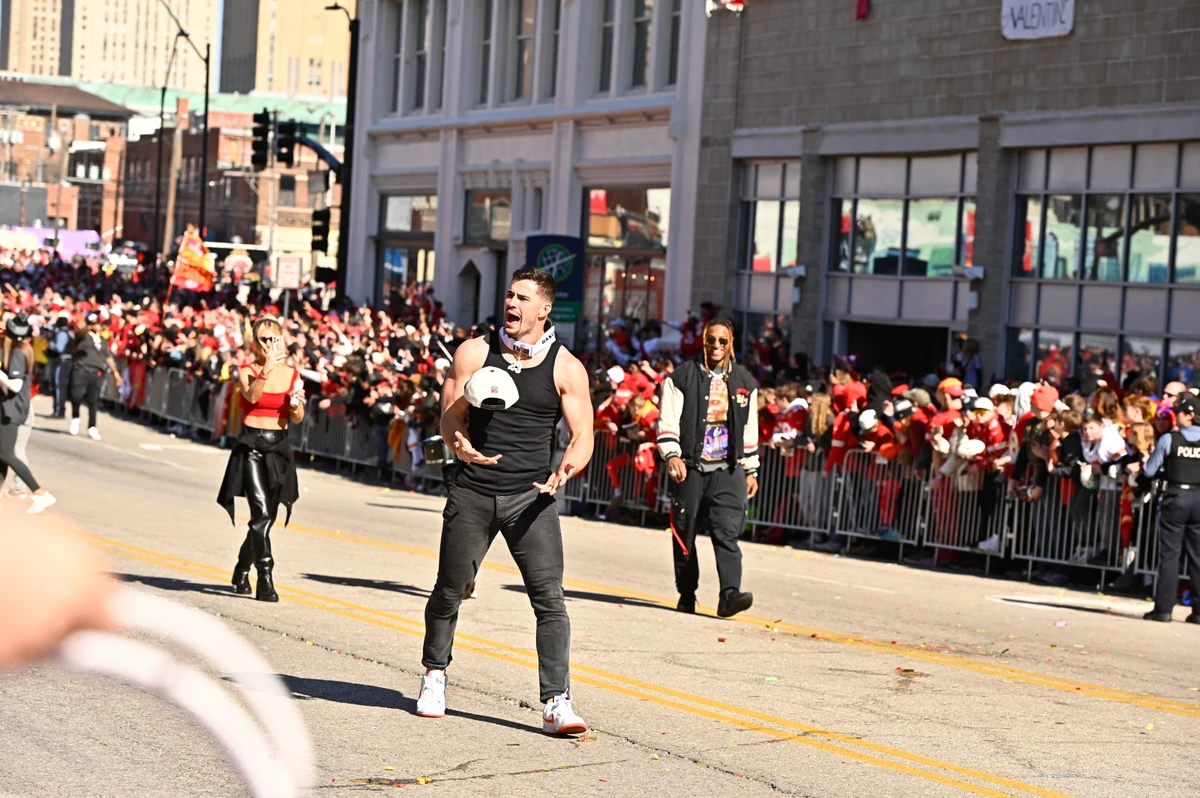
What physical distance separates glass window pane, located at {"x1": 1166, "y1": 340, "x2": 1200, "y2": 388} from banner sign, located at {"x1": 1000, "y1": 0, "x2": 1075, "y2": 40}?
4.66 meters

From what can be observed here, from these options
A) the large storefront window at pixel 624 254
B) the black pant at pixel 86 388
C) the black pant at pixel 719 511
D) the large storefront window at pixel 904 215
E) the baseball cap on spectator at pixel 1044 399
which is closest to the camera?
the black pant at pixel 719 511

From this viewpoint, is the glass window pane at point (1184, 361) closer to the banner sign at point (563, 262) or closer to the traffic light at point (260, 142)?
the banner sign at point (563, 262)

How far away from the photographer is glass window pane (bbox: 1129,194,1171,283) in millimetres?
25062

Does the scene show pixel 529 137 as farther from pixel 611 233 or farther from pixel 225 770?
pixel 225 770

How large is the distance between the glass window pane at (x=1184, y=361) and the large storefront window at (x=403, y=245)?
2207 cm

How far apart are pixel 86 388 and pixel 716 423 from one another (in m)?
19.5

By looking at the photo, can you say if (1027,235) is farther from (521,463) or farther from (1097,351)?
(521,463)

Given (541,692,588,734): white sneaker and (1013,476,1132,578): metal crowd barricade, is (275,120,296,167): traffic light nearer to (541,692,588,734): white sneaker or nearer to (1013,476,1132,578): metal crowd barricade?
(1013,476,1132,578): metal crowd barricade

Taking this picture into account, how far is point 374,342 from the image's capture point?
31422mm

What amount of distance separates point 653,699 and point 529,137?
1261 inches

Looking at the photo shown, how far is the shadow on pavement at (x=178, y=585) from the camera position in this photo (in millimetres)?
12000

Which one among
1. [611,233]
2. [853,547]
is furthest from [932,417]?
[611,233]

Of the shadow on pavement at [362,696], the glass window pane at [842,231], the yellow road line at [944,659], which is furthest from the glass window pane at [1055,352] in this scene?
the shadow on pavement at [362,696]

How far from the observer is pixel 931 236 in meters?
29.0
